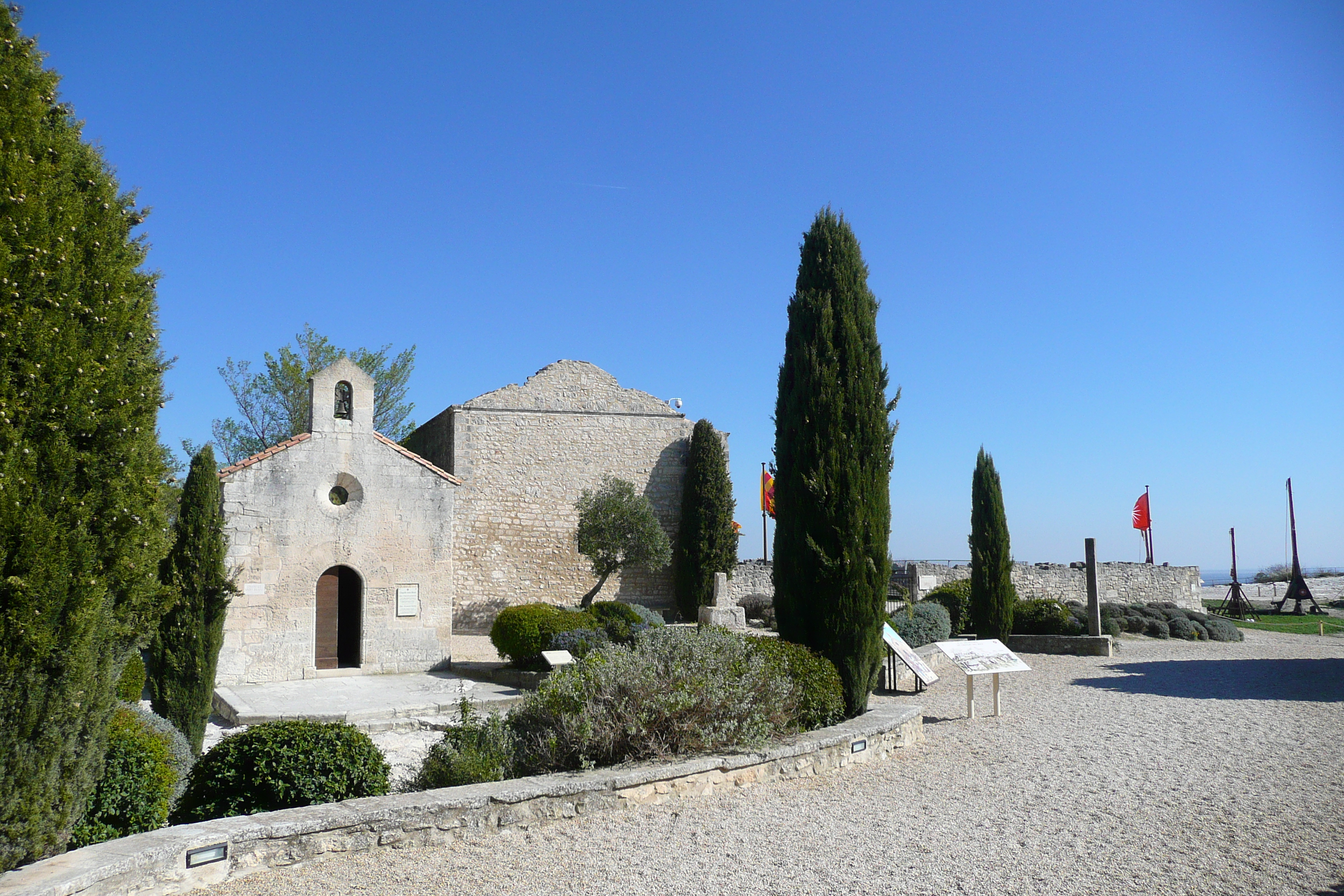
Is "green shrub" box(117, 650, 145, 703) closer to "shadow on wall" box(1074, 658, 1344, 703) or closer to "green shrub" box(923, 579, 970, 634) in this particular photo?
"shadow on wall" box(1074, 658, 1344, 703)

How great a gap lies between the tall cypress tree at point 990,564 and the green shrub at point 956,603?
0.63 m

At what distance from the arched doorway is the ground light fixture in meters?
9.02

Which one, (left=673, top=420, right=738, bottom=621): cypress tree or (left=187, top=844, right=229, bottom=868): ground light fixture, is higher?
(left=673, top=420, right=738, bottom=621): cypress tree

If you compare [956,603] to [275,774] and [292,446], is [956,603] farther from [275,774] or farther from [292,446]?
[275,774]

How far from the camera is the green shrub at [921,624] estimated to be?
15.0 meters

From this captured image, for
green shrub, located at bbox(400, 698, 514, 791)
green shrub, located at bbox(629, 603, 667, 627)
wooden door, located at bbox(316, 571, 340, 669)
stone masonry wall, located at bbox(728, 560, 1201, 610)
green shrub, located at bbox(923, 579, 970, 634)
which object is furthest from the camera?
stone masonry wall, located at bbox(728, 560, 1201, 610)

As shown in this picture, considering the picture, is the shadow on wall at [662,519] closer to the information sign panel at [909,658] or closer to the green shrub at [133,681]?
the information sign panel at [909,658]

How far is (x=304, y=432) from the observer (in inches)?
496

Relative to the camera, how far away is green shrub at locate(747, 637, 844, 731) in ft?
23.3

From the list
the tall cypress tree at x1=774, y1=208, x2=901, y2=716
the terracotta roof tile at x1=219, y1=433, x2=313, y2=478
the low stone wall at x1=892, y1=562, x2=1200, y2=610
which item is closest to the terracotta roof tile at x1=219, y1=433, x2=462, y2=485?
the terracotta roof tile at x1=219, y1=433, x2=313, y2=478

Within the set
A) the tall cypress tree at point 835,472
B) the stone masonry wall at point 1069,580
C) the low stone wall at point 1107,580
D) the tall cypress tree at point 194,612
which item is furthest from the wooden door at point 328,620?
the low stone wall at point 1107,580

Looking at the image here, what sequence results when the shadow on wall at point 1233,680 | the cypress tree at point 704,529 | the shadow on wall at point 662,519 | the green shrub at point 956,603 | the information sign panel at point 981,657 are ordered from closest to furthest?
1. the information sign panel at point 981,657
2. the shadow on wall at point 1233,680
3. the green shrub at point 956,603
4. the cypress tree at point 704,529
5. the shadow on wall at point 662,519

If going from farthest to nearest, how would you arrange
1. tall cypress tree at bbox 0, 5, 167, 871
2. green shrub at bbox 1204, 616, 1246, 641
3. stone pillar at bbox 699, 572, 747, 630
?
stone pillar at bbox 699, 572, 747, 630 < green shrub at bbox 1204, 616, 1246, 641 < tall cypress tree at bbox 0, 5, 167, 871

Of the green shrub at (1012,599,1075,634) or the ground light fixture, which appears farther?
the green shrub at (1012,599,1075,634)
